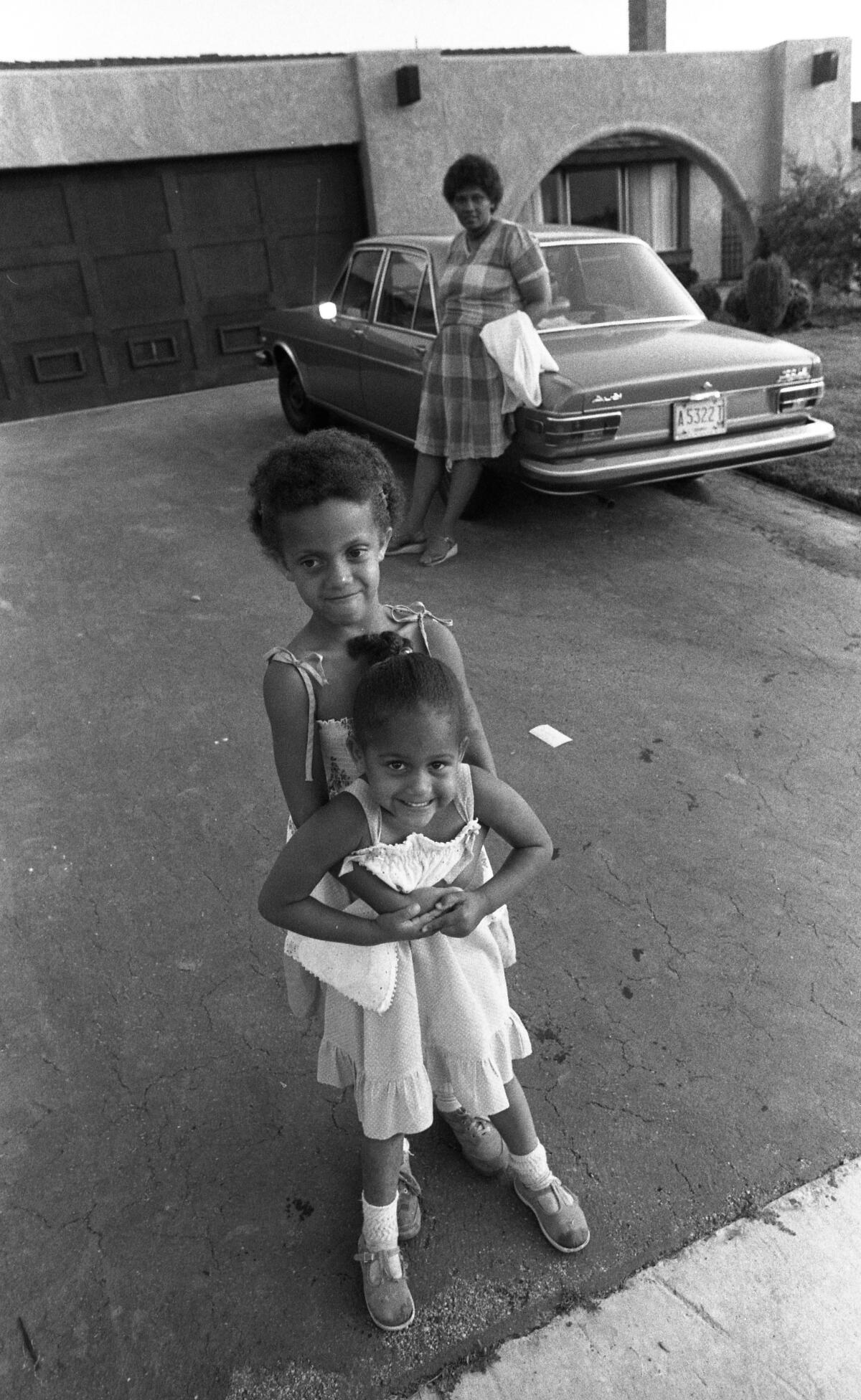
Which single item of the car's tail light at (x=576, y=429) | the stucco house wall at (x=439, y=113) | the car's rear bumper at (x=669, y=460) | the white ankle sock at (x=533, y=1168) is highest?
the stucco house wall at (x=439, y=113)

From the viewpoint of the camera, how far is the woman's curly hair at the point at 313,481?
1.62 metres

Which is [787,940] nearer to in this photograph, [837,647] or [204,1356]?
[204,1356]

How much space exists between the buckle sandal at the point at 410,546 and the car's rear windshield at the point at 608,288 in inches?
56.4

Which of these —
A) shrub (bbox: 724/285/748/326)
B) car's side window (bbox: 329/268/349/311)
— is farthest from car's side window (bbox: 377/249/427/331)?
shrub (bbox: 724/285/748/326)

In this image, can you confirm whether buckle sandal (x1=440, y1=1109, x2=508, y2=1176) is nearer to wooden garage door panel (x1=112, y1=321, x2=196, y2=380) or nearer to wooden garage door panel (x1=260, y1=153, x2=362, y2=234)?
wooden garage door panel (x1=112, y1=321, x2=196, y2=380)

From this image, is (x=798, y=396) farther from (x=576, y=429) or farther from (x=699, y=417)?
(x=576, y=429)

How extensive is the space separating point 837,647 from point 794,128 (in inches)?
464

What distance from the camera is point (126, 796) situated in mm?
3518

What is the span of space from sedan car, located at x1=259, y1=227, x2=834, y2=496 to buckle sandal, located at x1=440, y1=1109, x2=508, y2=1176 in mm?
3605

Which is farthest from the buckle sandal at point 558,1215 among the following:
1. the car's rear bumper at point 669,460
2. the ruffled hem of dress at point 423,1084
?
the car's rear bumper at point 669,460

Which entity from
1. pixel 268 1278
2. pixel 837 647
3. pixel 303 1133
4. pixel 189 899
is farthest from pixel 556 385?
pixel 268 1278

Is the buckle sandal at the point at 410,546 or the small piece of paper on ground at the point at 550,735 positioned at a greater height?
the buckle sandal at the point at 410,546

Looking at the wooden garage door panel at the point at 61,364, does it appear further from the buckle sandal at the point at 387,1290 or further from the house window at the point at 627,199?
the buckle sandal at the point at 387,1290

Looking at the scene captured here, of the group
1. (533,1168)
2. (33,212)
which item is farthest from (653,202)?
(533,1168)
